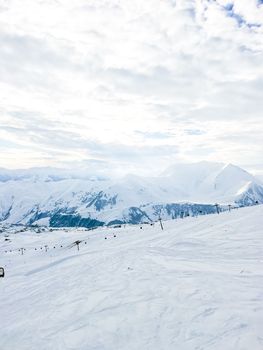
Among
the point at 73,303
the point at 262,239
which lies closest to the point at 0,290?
the point at 73,303

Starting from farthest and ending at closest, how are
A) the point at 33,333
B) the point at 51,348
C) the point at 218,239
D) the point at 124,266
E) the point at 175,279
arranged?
1. the point at 218,239
2. the point at 124,266
3. the point at 175,279
4. the point at 33,333
5. the point at 51,348

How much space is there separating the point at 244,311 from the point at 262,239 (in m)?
16.0

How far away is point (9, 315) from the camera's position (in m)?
16.6

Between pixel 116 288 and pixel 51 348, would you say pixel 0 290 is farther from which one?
pixel 51 348

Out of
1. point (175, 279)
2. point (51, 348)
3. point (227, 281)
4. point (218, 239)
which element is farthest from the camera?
point (218, 239)

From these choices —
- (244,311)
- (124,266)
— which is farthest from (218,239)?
(244,311)

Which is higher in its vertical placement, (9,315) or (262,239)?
(262,239)

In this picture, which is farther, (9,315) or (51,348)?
(9,315)

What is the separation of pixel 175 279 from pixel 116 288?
283 centimetres

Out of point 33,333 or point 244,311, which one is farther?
point 33,333

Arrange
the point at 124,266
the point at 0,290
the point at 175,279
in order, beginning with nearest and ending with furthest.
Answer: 1. the point at 175,279
2. the point at 124,266
3. the point at 0,290

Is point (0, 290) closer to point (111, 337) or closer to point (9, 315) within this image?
point (9, 315)

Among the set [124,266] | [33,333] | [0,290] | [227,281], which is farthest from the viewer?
[0,290]

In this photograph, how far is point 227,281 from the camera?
14820mm
